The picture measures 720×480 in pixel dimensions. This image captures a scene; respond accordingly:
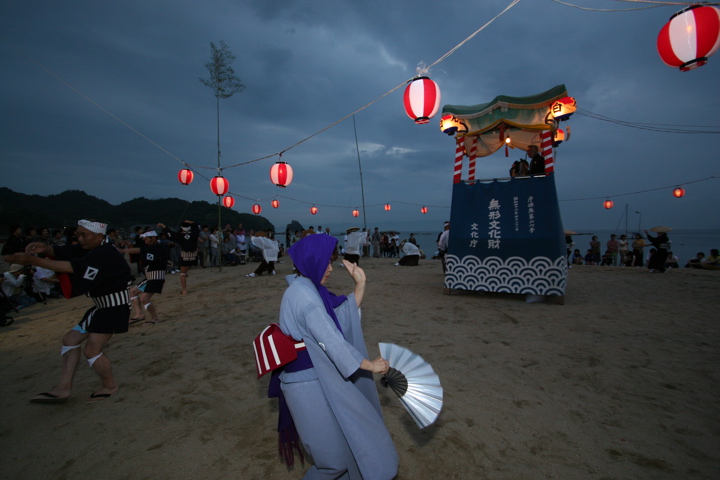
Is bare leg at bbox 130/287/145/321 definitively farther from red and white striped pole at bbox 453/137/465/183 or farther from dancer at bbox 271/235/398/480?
red and white striped pole at bbox 453/137/465/183

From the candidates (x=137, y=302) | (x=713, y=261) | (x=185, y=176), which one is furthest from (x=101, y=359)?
(x=713, y=261)

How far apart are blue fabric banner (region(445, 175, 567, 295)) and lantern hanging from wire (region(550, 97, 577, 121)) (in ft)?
3.72

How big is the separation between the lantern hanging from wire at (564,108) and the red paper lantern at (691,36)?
149 cm

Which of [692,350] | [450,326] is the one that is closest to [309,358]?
[450,326]

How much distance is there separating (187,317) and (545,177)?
763 cm

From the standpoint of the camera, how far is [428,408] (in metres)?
1.70

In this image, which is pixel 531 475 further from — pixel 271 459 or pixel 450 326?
pixel 450 326

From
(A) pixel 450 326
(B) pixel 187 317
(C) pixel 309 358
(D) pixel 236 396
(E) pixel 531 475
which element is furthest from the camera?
(B) pixel 187 317

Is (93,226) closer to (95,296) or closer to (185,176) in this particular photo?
(95,296)

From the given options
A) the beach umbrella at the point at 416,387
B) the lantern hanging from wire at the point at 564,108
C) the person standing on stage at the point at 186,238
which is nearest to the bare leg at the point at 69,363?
the beach umbrella at the point at 416,387

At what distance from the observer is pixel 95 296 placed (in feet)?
9.37

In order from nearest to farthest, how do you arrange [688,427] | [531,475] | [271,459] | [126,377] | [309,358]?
[309,358]
[531,475]
[271,459]
[688,427]
[126,377]

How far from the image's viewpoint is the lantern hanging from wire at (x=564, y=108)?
5.68 meters

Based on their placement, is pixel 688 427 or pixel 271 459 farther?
pixel 688 427
